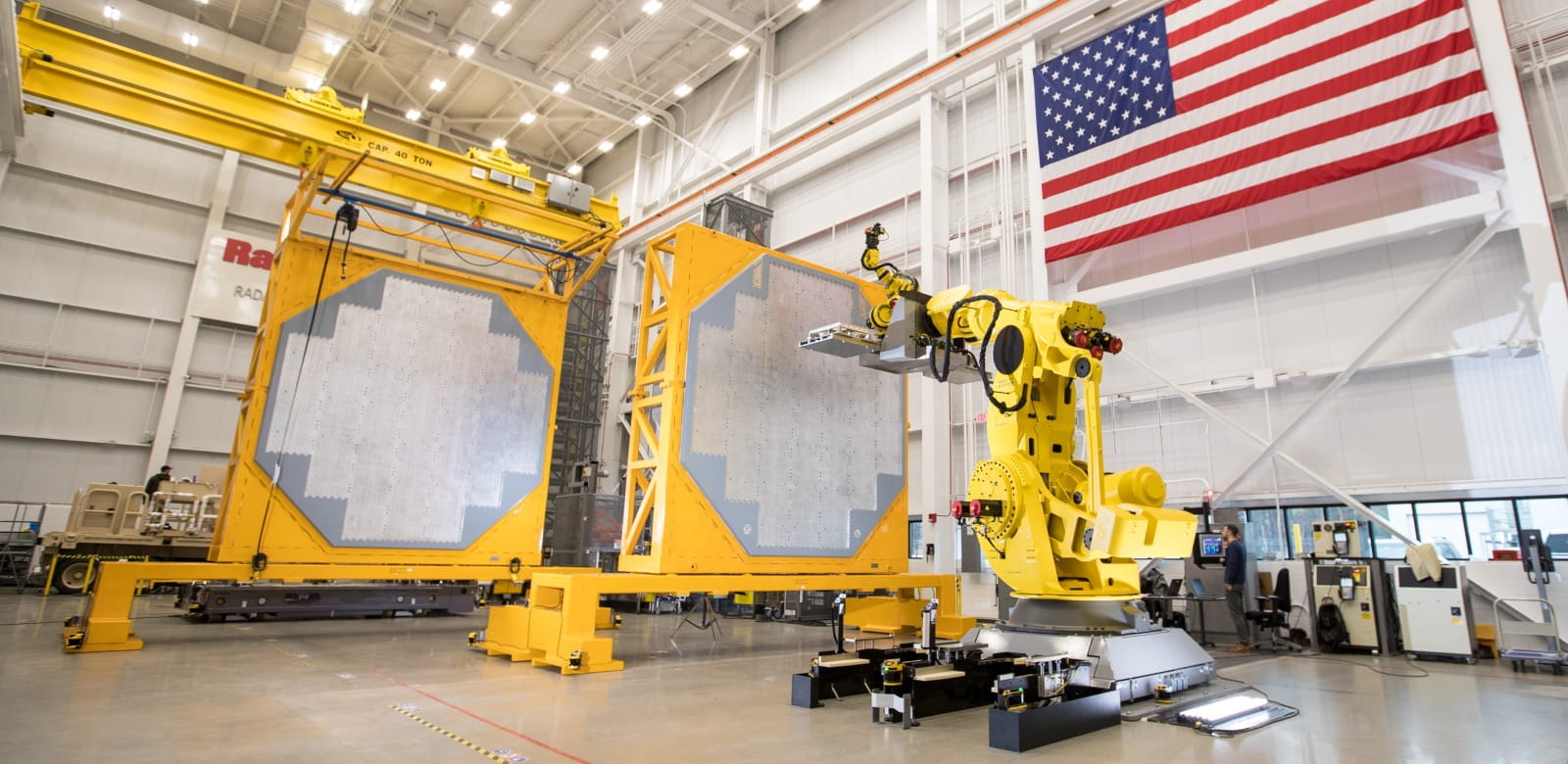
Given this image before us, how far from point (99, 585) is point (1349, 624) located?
41.5ft

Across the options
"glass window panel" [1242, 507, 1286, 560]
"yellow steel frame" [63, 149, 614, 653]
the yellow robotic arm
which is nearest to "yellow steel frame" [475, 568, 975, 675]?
"yellow steel frame" [63, 149, 614, 653]

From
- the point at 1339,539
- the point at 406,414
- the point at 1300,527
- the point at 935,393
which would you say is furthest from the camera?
the point at 935,393

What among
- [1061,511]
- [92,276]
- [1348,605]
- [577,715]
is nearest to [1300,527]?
[1348,605]

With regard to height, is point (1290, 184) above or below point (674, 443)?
above

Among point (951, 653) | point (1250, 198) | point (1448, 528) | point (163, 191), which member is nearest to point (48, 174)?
point (163, 191)

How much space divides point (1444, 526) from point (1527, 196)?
4071 mm

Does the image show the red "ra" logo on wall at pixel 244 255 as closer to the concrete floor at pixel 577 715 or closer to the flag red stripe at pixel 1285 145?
the concrete floor at pixel 577 715

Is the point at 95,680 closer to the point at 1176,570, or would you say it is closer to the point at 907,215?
the point at 1176,570

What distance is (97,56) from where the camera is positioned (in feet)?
28.4

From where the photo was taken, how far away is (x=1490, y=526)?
30.1ft

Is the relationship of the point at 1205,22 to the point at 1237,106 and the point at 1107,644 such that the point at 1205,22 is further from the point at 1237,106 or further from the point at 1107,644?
the point at 1107,644

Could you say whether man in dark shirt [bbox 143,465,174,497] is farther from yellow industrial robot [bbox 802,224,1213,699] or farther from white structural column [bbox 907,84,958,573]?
yellow industrial robot [bbox 802,224,1213,699]

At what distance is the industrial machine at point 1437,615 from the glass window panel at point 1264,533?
7.23 ft

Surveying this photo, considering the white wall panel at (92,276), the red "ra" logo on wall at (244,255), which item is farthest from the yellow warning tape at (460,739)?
the white wall panel at (92,276)
